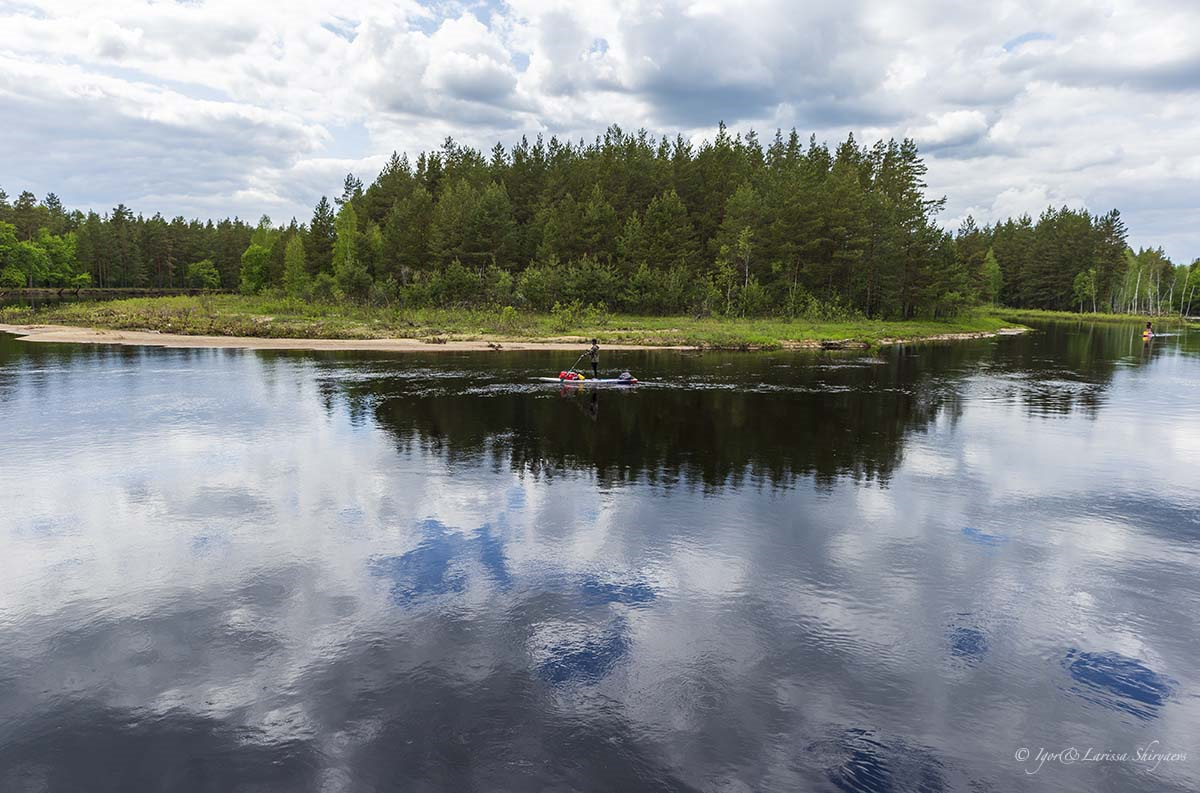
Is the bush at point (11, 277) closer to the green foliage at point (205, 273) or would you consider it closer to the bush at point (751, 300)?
the green foliage at point (205, 273)

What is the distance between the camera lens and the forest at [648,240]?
3927 inches

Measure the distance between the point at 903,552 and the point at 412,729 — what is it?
13480mm

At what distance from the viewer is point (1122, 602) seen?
15.6 metres

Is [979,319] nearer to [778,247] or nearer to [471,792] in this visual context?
[778,247]

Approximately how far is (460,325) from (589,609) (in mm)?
76917

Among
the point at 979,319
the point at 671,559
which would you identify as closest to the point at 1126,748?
the point at 671,559

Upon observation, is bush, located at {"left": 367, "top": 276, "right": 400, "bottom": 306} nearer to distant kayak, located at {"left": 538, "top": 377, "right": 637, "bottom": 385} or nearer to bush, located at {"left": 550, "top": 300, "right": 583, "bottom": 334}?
bush, located at {"left": 550, "top": 300, "right": 583, "bottom": 334}

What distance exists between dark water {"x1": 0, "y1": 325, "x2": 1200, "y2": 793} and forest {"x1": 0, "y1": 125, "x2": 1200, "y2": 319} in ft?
231

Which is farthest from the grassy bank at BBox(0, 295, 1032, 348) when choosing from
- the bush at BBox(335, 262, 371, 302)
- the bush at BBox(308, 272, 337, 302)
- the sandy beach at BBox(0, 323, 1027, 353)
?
the bush at BBox(308, 272, 337, 302)

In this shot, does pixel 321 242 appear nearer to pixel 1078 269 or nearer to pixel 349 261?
pixel 349 261

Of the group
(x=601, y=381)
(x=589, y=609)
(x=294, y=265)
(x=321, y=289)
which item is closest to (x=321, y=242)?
(x=294, y=265)

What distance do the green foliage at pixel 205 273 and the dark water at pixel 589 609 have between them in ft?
566

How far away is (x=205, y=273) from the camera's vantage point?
182 m

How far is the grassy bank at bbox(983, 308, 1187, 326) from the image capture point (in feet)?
503
